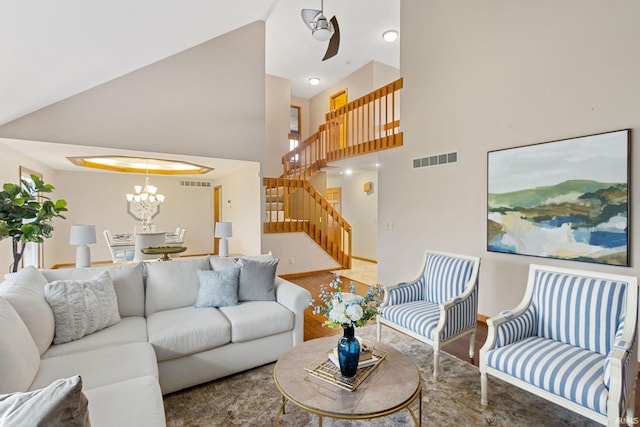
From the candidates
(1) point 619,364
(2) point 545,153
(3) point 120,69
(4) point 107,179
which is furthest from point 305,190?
(1) point 619,364

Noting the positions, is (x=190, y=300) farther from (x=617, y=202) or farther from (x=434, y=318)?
(x=617, y=202)

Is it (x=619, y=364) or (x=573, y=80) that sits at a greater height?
(x=573, y=80)

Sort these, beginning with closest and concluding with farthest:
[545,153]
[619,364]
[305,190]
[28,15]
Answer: [619,364] < [28,15] < [545,153] < [305,190]

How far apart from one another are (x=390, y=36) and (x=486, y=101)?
3496 millimetres

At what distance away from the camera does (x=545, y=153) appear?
10.4 ft

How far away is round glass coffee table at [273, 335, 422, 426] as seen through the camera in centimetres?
150

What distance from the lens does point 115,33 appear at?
296 centimetres

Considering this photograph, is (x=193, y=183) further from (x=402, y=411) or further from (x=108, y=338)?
(x=402, y=411)

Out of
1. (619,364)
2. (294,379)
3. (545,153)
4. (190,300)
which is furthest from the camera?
(545,153)

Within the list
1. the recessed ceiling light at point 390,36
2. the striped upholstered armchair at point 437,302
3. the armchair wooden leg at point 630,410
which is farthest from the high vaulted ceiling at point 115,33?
the armchair wooden leg at point 630,410

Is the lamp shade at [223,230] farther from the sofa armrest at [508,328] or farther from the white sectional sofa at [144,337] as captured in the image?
the sofa armrest at [508,328]

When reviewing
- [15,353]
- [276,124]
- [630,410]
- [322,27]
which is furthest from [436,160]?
[276,124]

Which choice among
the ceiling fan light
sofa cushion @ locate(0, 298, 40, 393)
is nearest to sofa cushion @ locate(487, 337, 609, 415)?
sofa cushion @ locate(0, 298, 40, 393)

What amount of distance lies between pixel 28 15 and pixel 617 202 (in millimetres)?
4724
